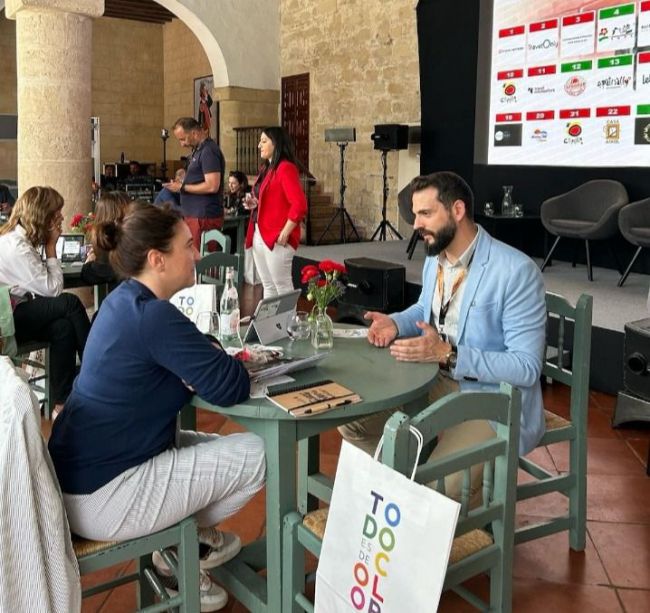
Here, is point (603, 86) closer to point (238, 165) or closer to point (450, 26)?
point (450, 26)

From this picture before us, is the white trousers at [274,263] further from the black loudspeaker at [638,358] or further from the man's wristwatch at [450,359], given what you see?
the man's wristwatch at [450,359]

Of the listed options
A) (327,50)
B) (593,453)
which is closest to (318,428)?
(593,453)

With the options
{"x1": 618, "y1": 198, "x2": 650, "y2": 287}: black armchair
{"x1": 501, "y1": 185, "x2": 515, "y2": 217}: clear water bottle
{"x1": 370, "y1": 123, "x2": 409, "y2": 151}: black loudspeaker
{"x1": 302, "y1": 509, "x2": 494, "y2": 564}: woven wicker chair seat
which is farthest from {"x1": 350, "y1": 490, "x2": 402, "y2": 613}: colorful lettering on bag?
{"x1": 370, "y1": 123, "x2": 409, "y2": 151}: black loudspeaker

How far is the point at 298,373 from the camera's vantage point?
2.30 metres

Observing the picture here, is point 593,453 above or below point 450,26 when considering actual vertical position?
below

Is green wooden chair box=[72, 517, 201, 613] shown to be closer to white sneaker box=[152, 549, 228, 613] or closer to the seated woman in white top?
white sneaker box=[152, 549, 228, 613]

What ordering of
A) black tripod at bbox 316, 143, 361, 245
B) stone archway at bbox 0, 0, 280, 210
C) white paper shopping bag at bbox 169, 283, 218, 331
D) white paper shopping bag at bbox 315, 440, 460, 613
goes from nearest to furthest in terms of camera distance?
white paper shopping bag at bbox 315, 440, 460, 613, white paper shopping bag at bbox 169, 283, 218, 331, black tripod at bbox 316, 143, 361, 245, stone archway at bbox 0, 0, 280, 210

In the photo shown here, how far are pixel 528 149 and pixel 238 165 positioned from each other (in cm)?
582

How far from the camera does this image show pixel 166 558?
2.26 meters

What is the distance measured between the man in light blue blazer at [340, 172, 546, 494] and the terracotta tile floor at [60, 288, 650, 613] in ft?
1.54

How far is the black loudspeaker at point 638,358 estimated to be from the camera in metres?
3.41

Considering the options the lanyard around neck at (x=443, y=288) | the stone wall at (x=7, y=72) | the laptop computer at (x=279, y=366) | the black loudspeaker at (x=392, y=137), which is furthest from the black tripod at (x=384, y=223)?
the stone wall at (x=7, y=72)

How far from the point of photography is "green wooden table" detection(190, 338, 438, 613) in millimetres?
2035

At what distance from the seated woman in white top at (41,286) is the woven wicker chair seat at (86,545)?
7.10ft
